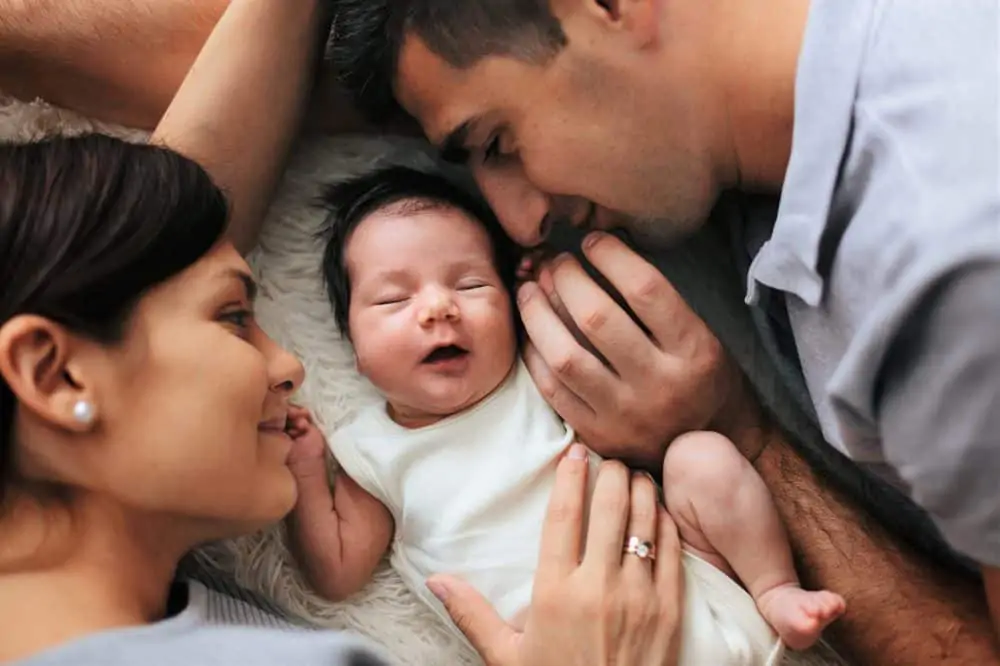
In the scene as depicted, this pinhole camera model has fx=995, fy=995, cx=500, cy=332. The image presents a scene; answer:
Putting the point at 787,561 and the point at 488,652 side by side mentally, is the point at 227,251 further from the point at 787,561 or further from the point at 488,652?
the point at 787,561

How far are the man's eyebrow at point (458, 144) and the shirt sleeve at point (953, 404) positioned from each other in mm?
467

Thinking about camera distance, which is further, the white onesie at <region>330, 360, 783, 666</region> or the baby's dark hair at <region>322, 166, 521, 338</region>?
the baby's dark hair at <region>322, 166, 521, 338</region>

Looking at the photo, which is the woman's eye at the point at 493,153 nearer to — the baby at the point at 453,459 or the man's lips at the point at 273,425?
the baby at the point at 453,459

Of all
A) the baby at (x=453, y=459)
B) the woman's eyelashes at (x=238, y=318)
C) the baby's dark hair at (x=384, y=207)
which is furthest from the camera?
the baby's dark hair at (x=384, y=207)

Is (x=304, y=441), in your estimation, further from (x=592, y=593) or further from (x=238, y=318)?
(x=592, y=593)

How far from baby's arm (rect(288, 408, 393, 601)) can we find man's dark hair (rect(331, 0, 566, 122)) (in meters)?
0.41

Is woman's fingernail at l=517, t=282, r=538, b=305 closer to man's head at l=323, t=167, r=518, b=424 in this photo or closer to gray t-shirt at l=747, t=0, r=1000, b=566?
man's head at l=323, t=167, r=518, b=424

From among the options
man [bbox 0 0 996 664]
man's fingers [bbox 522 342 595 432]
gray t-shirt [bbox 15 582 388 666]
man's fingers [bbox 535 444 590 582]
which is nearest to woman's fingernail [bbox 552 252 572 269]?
man [bbox 0 0 996 664]

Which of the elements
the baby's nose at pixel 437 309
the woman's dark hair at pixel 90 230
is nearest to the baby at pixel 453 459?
the baby's nose at pixel 437 309

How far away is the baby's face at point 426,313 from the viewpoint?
1.05 metres

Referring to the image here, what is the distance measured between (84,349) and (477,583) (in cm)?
45

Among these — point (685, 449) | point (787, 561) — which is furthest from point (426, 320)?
point (787, 561)

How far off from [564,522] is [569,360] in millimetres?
174

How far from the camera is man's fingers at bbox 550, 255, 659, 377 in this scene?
3.46 ft
